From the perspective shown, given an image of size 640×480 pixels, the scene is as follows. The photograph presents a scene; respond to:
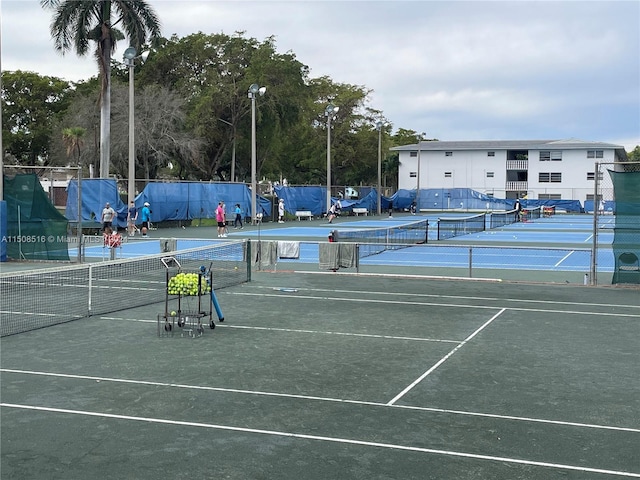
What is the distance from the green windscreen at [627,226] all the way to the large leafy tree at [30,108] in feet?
205

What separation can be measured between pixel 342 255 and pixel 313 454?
14564 millimetres

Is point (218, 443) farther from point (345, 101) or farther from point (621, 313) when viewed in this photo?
point (345, 101)

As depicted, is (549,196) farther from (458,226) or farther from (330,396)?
(330,396)

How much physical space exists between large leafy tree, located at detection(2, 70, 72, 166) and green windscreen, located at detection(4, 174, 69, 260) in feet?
168

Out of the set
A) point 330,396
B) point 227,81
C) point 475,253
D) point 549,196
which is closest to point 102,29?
point 227,81

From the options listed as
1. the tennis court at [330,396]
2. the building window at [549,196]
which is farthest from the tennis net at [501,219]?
the tennis court at [330,396]

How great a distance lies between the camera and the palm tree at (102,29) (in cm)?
4150

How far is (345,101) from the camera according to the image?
80.7 meters

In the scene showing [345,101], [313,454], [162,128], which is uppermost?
[345,101]

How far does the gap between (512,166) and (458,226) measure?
5247 cm

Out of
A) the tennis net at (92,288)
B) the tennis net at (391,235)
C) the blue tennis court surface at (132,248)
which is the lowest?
the tennis net at (92,288)

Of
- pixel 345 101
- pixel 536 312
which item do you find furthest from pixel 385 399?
pixel 345 101

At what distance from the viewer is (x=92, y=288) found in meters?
16.6

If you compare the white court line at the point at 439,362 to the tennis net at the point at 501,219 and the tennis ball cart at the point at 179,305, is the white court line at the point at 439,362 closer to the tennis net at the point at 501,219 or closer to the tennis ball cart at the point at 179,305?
the tennis ball cart at the point at 179,305
